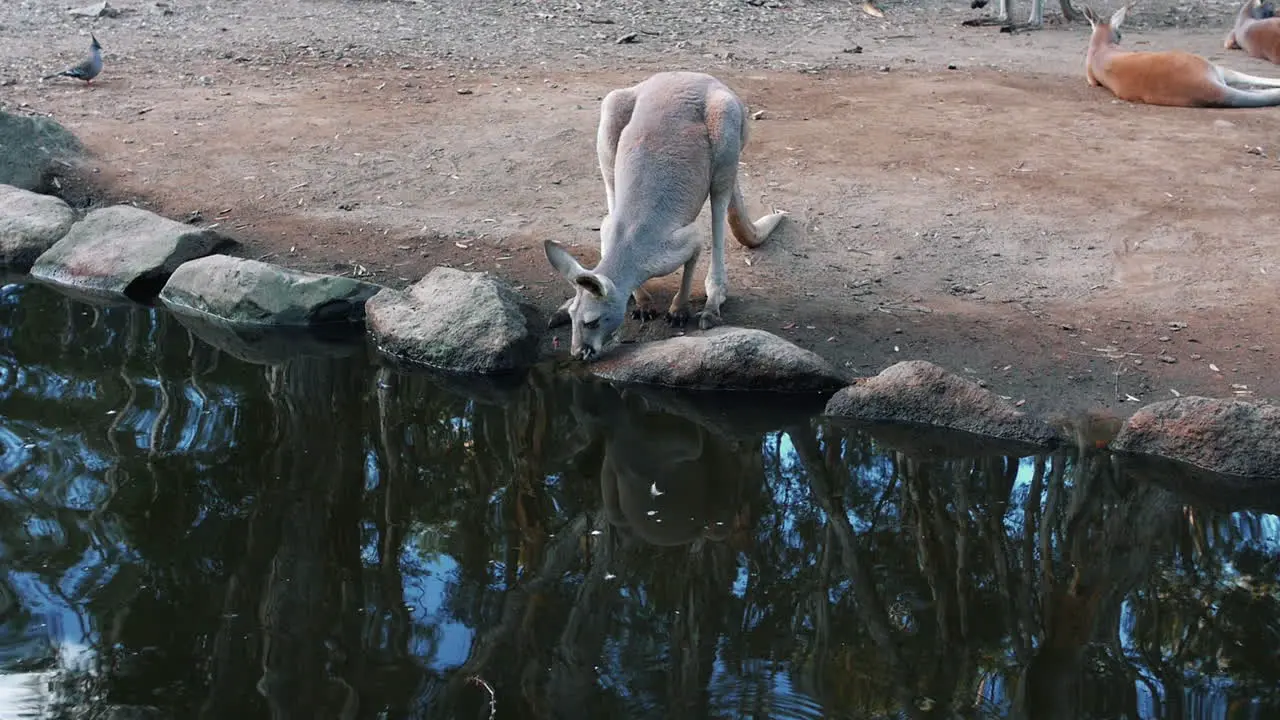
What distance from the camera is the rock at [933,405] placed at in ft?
18.3

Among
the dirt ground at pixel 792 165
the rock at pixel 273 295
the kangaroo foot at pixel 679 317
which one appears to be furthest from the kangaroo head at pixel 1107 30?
the rock at pixel 273 295

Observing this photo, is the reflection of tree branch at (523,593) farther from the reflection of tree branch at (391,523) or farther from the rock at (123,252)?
the rock at (123,252)

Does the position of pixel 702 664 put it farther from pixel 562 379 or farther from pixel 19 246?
pixel 19 246

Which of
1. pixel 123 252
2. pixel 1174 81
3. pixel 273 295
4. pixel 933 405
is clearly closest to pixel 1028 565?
pixel 933 405

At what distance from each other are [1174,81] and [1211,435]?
5.68 m

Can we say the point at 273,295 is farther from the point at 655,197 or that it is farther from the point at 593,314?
the point at 655,197

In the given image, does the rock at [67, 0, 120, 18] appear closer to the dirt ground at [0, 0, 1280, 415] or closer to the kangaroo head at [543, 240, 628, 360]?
the dirt ground at [0, 0, 1280, 415]

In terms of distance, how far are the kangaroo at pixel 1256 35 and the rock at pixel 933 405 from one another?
8.02m

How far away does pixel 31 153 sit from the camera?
8.44 metres

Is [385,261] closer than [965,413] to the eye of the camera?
No

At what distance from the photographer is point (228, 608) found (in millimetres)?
4297

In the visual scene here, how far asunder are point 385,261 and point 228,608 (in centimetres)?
341

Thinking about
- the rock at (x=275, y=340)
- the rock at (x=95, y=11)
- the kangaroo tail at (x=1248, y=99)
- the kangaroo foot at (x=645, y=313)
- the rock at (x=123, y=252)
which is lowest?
the rock at (x=275, y=340)

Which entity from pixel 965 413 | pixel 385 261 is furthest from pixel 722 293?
pixel 385 261
